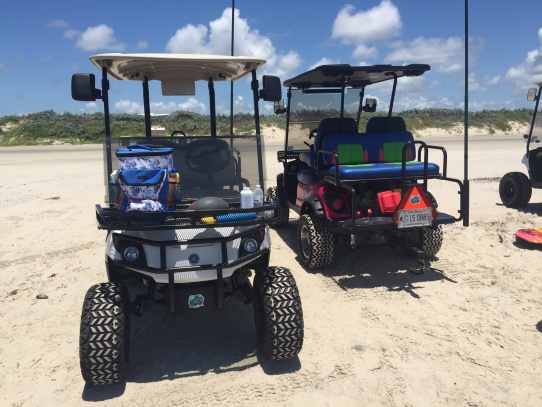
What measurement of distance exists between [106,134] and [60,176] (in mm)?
11736

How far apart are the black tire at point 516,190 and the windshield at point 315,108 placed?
361 cm

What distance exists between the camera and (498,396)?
315 cm

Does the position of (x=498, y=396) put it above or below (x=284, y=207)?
below

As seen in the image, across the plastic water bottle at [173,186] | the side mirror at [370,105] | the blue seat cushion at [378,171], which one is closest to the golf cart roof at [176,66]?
the plastic water bottle at [173,186]

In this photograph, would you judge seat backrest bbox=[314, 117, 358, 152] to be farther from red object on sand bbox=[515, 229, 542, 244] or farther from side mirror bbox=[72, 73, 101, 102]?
side mirror bbox=[72, 73, 101, 102]

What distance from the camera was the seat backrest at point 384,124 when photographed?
631 cm

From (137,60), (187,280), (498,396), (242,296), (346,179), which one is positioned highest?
(137,60)

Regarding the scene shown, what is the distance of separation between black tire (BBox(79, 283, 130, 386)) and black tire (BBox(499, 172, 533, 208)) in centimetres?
783

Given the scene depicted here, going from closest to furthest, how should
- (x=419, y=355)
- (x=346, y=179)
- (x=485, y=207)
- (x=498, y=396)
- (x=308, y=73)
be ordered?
1. (x=498, y=396)
2. (x=419, y=355)
3. (x=346, y=179)
4. (x=308, y=73)
5. (x=485, y=207)

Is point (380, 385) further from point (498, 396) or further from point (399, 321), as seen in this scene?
point (399, 321)

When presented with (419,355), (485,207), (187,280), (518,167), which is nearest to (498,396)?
(419,355)

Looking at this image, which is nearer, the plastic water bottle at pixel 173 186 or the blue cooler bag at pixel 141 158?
the blue cooler bag at pixel 141 158

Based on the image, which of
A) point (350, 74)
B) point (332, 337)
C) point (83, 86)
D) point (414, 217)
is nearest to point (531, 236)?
point (414, 217)

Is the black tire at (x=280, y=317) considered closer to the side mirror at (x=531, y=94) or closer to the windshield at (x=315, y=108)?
the windshield at (x=315, y=108)
